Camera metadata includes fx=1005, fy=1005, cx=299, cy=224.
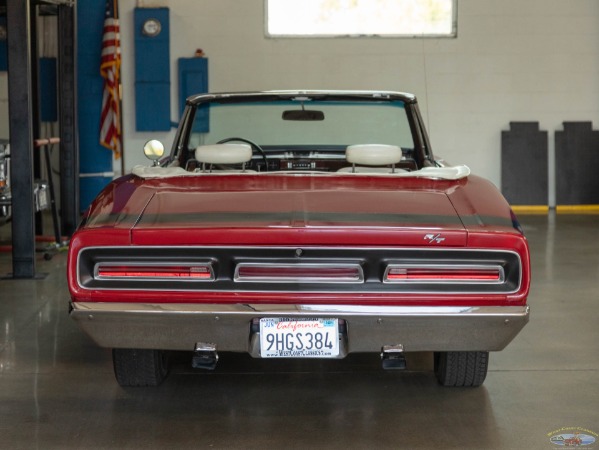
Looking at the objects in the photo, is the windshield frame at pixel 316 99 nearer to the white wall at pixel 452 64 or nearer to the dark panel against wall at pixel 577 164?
the white wall at pixel 452 64

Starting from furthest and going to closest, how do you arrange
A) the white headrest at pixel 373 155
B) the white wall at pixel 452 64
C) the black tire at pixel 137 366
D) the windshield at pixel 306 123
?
the white wall at pixel 452 64
the windshield at pixel 306 123
the white headrest at pixel 373 155
the black tire at pixel 137 366

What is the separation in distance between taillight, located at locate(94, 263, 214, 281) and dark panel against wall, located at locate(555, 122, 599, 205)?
10.3 meters

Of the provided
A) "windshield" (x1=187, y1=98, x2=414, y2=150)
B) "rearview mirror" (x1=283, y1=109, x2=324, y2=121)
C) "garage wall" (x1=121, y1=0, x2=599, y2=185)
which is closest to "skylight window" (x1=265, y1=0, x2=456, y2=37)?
"garage wall" (x1=121, y1=0, x2=599, y2=185)

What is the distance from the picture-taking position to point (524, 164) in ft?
43.9

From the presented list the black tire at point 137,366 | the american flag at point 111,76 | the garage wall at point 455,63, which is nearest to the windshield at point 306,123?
the black tire at point 137,366

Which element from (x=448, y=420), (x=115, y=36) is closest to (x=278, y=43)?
(x=115, y=36)

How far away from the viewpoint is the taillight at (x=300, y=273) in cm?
380

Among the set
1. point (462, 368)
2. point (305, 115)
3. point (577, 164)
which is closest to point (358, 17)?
point (577, 164)

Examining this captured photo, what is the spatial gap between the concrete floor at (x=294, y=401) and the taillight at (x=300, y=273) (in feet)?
2.14

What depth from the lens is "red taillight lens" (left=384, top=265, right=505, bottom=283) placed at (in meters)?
3.79

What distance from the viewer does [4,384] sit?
4.78 meters

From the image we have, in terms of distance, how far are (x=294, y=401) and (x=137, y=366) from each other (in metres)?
0.73

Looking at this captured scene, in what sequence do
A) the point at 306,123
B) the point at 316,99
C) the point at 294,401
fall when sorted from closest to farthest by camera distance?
the point at 294,401
the point at 316,99
the point at 306,123

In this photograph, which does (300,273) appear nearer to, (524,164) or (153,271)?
(153,271)
